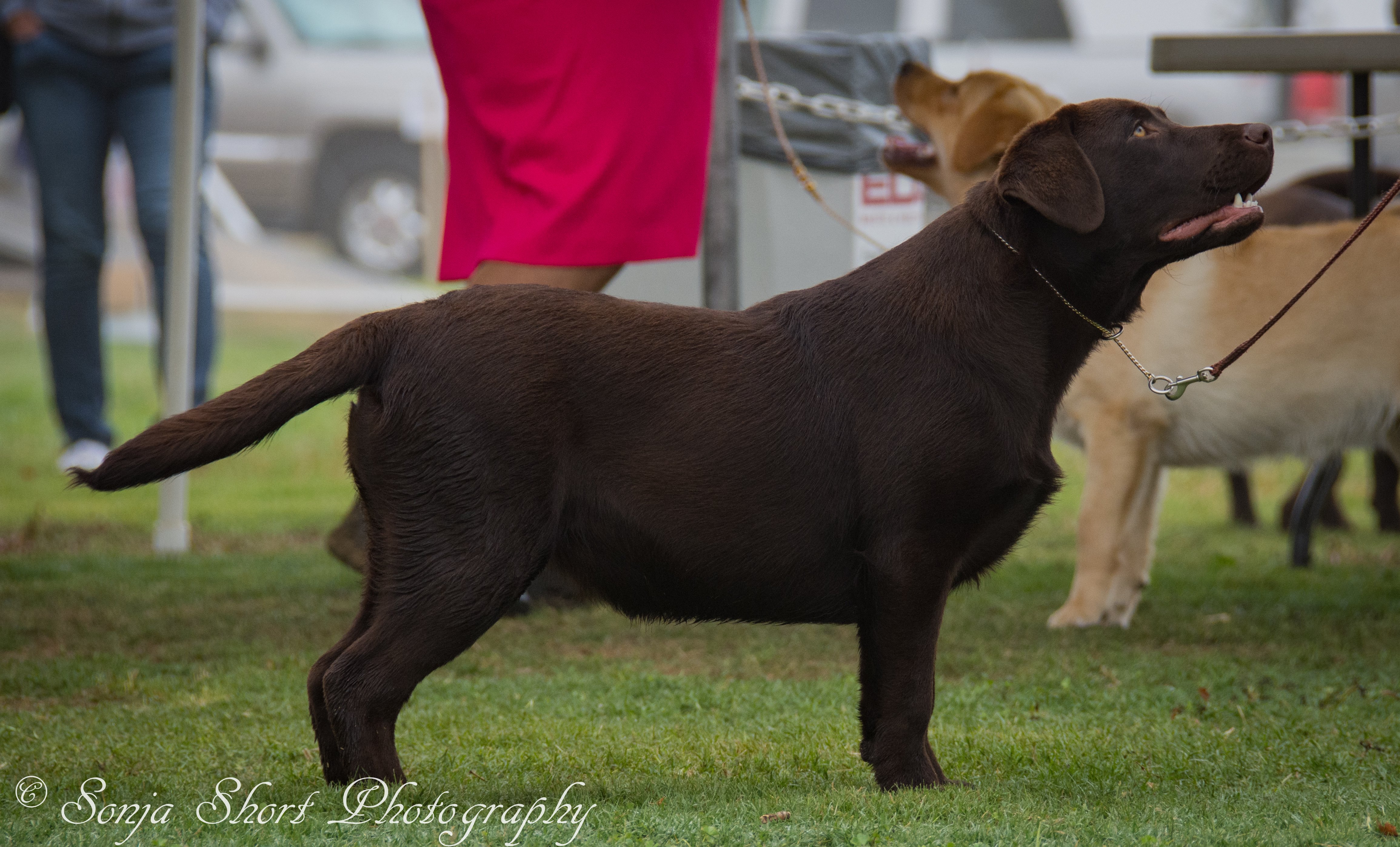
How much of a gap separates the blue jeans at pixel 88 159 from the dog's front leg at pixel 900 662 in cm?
396

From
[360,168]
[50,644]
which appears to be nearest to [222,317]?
[360,168]

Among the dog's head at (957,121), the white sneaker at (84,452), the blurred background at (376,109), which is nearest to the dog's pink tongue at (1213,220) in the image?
the dog's head at (957,121)

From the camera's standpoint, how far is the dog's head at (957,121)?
4.53 metres

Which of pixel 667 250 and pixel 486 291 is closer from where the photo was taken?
pixel 486 291

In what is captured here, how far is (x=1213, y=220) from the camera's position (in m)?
2.64

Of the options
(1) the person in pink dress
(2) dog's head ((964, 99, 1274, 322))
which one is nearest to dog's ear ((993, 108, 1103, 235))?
(2) dog's head ((964, 99, 1274, 322))

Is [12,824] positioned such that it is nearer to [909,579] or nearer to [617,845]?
[617,845]

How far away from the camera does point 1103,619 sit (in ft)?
14.8

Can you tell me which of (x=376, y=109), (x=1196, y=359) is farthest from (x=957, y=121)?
(x=376, y=109)

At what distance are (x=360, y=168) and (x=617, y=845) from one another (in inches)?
486

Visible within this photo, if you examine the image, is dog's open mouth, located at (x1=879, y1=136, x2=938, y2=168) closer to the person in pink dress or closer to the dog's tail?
the person in pink dress

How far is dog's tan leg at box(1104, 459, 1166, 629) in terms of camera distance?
4.54 m

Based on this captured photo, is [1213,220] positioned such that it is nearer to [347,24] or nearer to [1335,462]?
[1335,462]

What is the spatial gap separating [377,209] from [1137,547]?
10.7 m
